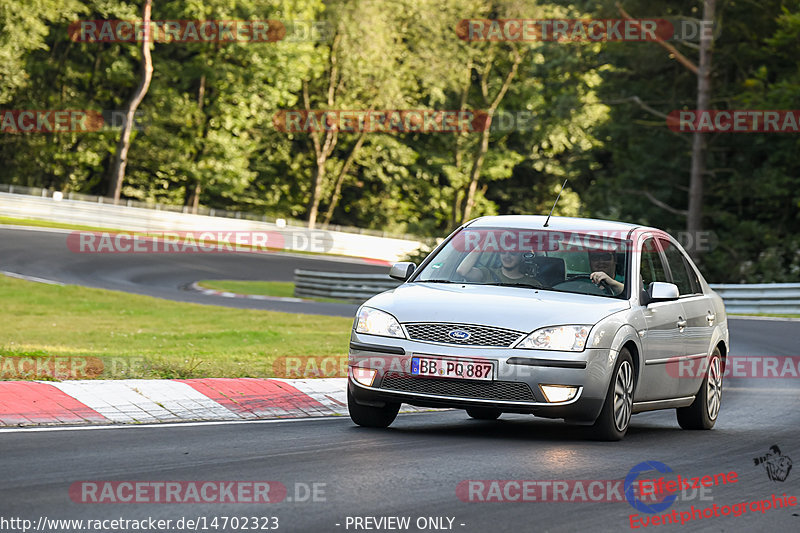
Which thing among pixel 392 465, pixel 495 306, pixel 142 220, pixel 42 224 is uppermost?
pixel 495 306

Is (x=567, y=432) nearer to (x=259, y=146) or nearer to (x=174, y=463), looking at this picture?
(x=174, y=463)

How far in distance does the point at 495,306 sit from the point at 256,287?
27967mm

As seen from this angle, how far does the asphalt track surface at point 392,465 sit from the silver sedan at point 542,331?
12.3 inches

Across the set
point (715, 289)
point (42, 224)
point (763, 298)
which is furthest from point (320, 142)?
point (763, 298)

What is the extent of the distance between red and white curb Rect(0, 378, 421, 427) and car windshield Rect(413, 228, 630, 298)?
179 centimetres

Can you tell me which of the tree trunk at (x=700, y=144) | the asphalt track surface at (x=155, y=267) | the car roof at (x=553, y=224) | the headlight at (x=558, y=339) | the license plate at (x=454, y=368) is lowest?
the asphalt track surface at (x=155, y=267)

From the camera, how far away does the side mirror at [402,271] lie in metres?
10.0

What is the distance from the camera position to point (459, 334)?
863cm

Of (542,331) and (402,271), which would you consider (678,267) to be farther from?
(542,331)

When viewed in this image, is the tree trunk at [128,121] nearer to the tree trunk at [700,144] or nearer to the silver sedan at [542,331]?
the tree trunk at [700,144]

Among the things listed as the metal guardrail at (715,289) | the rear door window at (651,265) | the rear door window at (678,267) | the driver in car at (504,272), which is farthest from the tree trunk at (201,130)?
the driver in car at (504,272)

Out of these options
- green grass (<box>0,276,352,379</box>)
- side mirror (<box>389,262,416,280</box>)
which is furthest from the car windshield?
green grass (<box>0,276,352,379</box>)

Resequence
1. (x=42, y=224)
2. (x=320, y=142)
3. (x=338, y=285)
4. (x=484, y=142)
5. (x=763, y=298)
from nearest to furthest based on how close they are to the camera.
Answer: (x=763, y=298) → (x=338, y=285) → (x=42, y=224) → (x=320, y=142) → (x=484, y=142)

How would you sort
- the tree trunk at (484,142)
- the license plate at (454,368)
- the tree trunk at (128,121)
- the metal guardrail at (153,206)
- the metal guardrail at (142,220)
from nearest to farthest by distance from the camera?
the license plate at (454,368)
the metal guardrail at (142,220)
the metal guardrail at (153,206)
the tree trunk at (128,121)
the tree trunk at (484,142)
